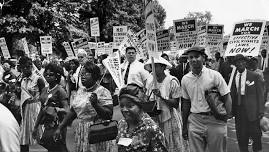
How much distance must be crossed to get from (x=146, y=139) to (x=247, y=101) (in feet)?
12.7

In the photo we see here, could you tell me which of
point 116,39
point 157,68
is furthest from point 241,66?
point 116,39

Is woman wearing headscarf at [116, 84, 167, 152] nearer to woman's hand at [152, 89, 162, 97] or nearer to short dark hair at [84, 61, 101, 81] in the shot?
short dark hair at [84, 61, 101, 81]

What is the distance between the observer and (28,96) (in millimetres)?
7309

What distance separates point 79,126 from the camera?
208 inches

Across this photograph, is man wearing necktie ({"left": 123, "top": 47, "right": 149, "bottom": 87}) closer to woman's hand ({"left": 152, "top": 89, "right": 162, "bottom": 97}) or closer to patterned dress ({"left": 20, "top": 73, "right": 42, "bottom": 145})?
woman's hand ({"left": 152, "top": 89, "right": 162, "bottom": 97})

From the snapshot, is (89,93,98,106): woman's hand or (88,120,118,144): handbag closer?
(88,120,118,144): handbag

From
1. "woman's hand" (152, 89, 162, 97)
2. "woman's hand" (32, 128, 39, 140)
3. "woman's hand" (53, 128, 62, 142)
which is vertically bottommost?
"woman's hand" (32, 128, 39, 140)

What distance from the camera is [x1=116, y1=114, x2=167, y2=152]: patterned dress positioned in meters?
4.07

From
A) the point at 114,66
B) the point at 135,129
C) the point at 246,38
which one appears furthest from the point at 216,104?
the point at 114,66

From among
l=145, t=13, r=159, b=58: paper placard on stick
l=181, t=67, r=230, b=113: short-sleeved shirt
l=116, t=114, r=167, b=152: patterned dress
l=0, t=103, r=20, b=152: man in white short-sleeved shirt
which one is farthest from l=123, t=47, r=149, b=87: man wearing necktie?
l=0, t=103, r=20, b=152: man in white short-sleeved shirt

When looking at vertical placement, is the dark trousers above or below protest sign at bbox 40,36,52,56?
below

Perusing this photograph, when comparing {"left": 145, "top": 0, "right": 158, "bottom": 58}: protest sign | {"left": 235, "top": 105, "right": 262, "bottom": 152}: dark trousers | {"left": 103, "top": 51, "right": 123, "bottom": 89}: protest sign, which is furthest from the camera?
{"left": 103, "top": 51, "right": 123, "bottom": 89}: protest sign

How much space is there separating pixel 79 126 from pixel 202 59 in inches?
66.8

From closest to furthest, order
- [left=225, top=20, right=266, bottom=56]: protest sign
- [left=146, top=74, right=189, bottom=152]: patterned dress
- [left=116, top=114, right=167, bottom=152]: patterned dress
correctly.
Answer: [left=116, top=114, right=167, bottom=152]: patterned dress, [left=146, top=74, right=189, bottom=152]: patterned dress, [left=225, top=20, right=266, bottom=56]: protest sign
